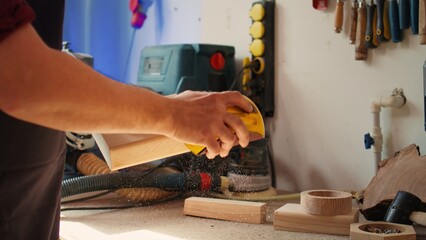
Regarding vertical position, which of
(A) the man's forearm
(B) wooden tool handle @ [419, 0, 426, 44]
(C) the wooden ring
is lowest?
(C) the wooden ring

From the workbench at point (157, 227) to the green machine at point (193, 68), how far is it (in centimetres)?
48

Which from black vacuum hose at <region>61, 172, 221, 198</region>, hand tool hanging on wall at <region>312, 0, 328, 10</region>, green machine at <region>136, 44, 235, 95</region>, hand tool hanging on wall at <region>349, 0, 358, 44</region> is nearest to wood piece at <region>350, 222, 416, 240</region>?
black vacuum hose at <region>61, 172, 221, 198</region>

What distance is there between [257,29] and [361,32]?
342mm

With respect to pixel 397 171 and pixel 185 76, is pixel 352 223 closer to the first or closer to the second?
pixel 397 171

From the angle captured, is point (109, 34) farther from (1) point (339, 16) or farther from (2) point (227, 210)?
Answer: (2) point (227, 210)

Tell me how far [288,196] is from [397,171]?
317 mm

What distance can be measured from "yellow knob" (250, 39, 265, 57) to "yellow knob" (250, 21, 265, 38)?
18 millimetres

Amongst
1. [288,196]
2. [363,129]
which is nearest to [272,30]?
[363,129]

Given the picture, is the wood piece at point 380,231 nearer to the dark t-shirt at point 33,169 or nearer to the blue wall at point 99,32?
the dark t-shirt at point 33,169

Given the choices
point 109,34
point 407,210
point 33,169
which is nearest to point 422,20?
point 407,210

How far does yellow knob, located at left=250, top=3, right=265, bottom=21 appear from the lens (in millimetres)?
1573

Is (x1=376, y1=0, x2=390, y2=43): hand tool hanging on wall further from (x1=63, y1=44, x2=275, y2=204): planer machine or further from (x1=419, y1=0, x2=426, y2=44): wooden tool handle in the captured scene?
(x1=63, y1=44, x2=275, y2=204): planer machine

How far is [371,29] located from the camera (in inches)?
52.9

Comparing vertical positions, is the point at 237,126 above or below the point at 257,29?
below
